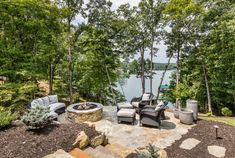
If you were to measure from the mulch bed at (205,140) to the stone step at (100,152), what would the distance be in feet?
5.83

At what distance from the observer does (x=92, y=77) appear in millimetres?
15594

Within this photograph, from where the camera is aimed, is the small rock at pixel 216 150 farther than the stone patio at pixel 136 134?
No

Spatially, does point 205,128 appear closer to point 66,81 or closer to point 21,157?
point 21,157

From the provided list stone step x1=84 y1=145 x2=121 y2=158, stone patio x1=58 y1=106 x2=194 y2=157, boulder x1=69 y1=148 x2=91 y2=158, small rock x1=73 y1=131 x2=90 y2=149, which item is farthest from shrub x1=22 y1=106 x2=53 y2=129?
stone patio x1=58 y1=106 x2=194 y2=157

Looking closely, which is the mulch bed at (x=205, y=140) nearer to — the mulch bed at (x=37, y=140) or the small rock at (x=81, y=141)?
the small rock at (x=81, y=141)

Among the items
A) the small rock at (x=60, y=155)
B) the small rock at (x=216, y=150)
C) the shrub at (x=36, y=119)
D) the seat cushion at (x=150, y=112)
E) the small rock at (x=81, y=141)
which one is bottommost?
the small rock at (x=216, y=150)

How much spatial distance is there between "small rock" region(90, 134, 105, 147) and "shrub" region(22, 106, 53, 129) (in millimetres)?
1333

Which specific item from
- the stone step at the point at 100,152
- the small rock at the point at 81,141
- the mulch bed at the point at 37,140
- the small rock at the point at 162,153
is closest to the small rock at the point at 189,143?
the small rock at the point at 162,153

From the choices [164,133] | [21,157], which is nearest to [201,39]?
[164,133]

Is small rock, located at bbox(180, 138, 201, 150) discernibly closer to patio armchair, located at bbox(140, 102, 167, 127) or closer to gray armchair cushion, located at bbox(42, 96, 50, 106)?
patio armchair, located at bbox(140, 102, 167, 127)

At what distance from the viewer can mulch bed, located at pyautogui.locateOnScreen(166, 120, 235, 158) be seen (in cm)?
586

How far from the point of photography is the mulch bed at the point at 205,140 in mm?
5865

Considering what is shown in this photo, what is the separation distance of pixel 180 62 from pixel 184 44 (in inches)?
67.6

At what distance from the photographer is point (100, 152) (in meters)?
5.04
